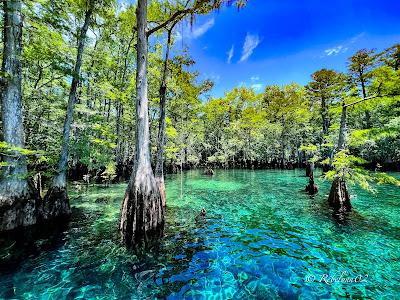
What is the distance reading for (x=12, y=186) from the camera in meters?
6.60

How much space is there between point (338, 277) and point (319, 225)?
3612 millimetres

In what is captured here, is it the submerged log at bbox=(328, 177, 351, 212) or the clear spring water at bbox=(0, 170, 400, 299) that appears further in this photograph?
the submerged log at bbox=(328, 177, 351, 212)

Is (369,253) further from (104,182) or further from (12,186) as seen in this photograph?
(104,182)

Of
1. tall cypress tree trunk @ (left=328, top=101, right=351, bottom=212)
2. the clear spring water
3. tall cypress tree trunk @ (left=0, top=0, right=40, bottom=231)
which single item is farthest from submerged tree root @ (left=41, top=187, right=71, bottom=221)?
tall cypress tree trunk @ (left=328, top=101, right=351, bottom=212)

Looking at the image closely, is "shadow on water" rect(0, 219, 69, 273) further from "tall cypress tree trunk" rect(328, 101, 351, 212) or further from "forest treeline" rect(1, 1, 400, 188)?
"tall cypress tree trunk" rect(328, 101, 351, 212)

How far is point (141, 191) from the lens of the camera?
6332mm

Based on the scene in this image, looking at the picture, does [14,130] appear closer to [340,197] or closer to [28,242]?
[28,242]

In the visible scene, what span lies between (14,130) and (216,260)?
309 inches

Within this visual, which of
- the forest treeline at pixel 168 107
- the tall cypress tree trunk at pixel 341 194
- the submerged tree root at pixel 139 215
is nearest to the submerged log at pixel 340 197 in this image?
the tall cypress tree trunk at pixel 341 194

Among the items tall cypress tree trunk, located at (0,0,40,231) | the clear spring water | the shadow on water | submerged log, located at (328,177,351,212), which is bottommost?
the clear spring water

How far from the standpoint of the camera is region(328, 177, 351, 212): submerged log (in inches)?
381

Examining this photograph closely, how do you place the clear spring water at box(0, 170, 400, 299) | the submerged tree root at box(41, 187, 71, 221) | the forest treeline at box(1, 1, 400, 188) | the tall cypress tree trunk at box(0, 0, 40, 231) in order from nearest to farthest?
the clear spring water at box(0, 170, 400, 299), the tall cypress tree trunk at box(0, 0, 40, 231), the submerged tree root at box(41, 187, 71, 221), the forest treeline at box(1, 1, 400, 188)

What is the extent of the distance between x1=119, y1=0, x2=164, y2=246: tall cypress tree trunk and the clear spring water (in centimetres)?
51

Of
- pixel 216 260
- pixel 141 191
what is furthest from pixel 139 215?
pixel 216 260
